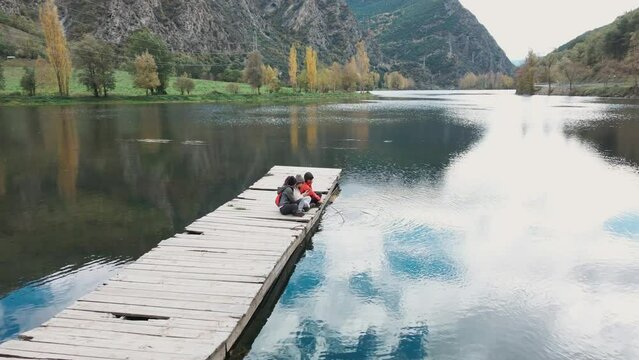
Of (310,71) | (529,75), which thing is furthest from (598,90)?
(310,71)

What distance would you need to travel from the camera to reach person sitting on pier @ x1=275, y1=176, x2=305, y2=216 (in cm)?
1568

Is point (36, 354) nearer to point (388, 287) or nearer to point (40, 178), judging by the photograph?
Result: point (388, 287)

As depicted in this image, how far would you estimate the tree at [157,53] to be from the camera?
3917 inches

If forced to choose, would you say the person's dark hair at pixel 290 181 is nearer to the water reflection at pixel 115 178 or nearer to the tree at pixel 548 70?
the water reflection at pixel 115 178

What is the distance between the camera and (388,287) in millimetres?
11820

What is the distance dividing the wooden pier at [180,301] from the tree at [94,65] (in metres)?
81.1

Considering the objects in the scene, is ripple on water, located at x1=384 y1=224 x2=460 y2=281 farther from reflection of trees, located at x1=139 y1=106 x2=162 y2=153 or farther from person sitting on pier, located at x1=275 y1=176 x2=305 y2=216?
reflection of trees, located at x1=139 y1=106 x2=162 y2=153

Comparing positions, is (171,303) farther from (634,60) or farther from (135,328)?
(634,60)

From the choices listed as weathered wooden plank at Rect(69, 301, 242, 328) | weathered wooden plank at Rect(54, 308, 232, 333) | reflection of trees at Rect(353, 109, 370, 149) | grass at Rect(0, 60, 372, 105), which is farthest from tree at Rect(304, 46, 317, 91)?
weathered wooden plank at Rect(54, 308, 232, 333)

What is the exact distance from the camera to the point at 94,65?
273 ft

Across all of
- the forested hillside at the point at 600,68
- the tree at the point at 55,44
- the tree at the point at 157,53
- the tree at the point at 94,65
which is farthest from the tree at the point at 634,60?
the tree at the point at 55,44

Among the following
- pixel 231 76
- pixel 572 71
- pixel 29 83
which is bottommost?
pixel 29 83

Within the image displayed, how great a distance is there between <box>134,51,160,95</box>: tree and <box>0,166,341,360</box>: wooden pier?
84375 millimetres

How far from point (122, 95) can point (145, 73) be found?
6.05 m
